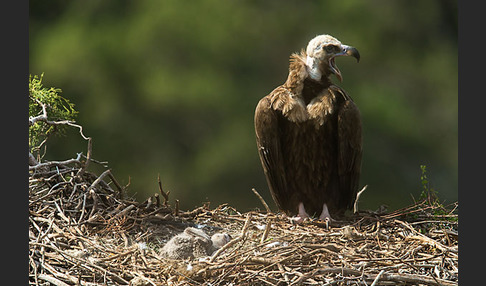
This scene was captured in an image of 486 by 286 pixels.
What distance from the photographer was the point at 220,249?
2.83 m

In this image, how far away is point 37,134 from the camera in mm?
3723

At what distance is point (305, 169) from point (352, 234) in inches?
29.2

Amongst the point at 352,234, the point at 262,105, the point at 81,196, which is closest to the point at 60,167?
the point at 81,196

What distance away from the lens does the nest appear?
2730 millimetres

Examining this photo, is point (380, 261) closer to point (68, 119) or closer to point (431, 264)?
point (431, 264)

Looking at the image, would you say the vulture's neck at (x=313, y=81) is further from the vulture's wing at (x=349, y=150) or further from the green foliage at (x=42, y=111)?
the green foliage at (x=42, y=111)

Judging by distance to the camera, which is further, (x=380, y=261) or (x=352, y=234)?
(x=352, y=234)

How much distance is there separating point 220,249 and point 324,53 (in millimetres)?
1461

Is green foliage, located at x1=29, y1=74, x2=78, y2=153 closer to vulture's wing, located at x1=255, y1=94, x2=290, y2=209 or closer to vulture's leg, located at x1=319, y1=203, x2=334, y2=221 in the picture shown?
vulture's wing, located at x1=255, y1=94, x2=290, y2=209

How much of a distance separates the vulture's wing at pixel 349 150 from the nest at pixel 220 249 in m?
0.18

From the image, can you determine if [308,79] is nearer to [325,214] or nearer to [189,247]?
[325,214]

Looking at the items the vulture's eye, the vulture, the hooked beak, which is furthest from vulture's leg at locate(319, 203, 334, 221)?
the vulture's eye

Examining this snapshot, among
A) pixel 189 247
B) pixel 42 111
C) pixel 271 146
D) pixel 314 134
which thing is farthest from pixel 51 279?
pixel 314 134

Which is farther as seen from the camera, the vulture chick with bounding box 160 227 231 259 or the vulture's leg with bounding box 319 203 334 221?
the vulture's leg with bounding box 319 203 334 221
